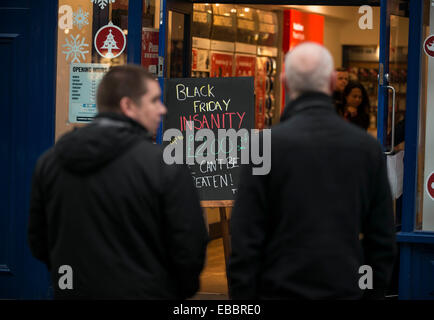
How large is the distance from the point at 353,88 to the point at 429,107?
2204 millimetres

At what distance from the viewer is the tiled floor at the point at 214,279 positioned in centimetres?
650

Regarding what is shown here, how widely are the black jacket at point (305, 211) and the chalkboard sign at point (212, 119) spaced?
296 centimetres

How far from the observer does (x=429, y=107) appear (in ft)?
19.2

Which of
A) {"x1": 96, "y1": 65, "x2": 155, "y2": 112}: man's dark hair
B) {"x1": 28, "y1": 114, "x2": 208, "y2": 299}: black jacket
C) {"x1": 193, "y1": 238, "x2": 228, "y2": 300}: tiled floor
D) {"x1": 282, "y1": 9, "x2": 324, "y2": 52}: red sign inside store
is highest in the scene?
{"x1": 282, "y1": 9, "x2": 324, "y2": 52}: red sign inside store

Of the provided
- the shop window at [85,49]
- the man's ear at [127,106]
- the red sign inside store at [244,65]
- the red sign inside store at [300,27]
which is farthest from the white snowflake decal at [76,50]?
the red sign inside store at [300,27]

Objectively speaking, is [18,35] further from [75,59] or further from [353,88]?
[353,88]

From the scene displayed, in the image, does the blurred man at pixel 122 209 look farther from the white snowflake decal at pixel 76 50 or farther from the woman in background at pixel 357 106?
the woman in background at pixel 357 106

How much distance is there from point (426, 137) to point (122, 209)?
357 cm

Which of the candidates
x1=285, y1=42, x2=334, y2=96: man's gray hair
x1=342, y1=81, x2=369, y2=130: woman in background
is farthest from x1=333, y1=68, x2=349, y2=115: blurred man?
x1=285, y1=42, x2=334, y2=96: man's gray hair

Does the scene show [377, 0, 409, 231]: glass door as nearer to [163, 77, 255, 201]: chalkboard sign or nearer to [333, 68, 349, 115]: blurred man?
[163, 77, 255, 201]: chalkboard sign

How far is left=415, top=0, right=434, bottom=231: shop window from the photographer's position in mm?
5797

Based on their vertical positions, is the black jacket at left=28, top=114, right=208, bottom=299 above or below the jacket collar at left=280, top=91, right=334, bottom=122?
below

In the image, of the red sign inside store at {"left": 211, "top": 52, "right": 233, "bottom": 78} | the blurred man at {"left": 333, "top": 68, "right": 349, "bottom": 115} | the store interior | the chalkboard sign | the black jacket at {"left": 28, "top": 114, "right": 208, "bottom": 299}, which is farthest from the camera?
the red sign inside store at {"left": 211, "top": 52, "right": 233, "bottom": 78}
